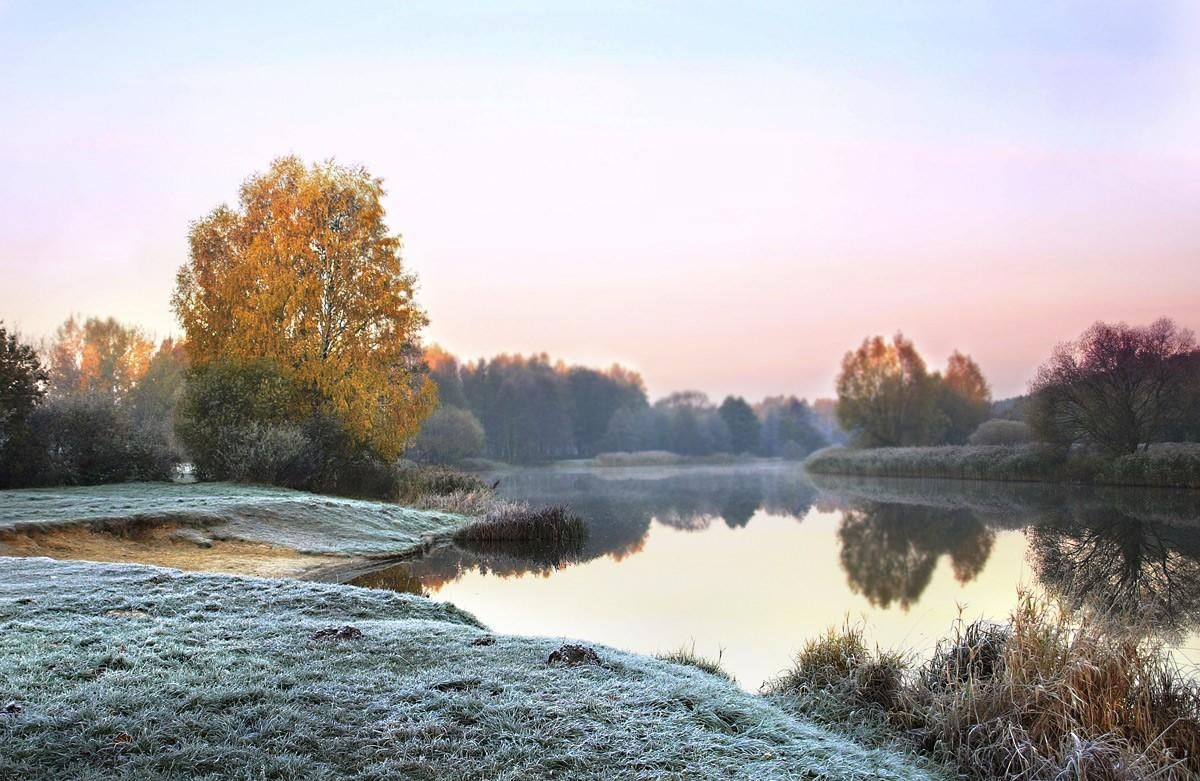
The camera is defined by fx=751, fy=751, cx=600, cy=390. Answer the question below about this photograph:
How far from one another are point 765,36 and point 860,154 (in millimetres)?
4500

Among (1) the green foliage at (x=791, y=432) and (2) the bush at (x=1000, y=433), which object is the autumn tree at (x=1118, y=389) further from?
(1) the green foliage at (x=791, y=432)

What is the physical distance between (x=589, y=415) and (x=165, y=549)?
217 ft

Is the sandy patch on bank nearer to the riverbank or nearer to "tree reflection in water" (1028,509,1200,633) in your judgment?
the riverbank

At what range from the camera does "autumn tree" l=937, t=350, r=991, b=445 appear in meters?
49.9

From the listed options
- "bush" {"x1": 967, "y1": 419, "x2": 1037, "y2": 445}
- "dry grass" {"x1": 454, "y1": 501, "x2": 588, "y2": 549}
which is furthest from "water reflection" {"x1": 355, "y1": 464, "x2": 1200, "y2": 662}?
"bush" {"x1": 967, "y1": 419, "x2": 1037, "y2": 445}

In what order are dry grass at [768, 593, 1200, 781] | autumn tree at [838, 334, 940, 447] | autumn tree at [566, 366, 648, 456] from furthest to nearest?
autumn tree at [566, 366, 648, 456] < autumn tree at [838, 334, 940, 447] < dry grass at [768, 593, 1200, 781]

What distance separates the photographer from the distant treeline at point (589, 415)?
6456 centimetres

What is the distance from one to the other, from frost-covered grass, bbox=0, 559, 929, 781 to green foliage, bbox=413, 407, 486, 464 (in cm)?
3588

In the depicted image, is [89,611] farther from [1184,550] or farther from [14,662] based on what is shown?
[1184,550]

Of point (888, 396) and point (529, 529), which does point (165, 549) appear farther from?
point (888, 396)

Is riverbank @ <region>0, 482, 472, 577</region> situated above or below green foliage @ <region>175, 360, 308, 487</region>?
below

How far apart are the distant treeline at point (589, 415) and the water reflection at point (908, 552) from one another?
36.8 meters

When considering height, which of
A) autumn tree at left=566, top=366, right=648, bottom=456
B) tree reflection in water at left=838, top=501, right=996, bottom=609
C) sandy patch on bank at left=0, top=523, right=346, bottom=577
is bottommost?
tree reflection in water at left=838, top=501, right=996, bottom=609

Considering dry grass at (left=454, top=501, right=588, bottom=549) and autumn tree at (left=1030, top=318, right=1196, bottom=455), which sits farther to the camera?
autumn tree at (left=1030, top=318, right=1196, bottom=455)
